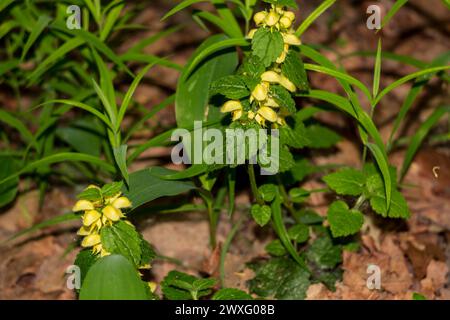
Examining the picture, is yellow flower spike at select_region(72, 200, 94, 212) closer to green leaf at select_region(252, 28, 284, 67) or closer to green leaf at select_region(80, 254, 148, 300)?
green leaf at select_region(80, 254, 148, 300)

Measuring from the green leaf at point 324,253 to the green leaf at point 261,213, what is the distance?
0.31 metres

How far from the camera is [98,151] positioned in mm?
2498

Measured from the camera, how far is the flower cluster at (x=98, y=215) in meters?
1.65

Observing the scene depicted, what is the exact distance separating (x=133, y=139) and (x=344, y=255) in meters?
1.01

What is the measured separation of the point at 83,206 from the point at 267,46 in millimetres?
614

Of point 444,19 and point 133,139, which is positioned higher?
point 444,19

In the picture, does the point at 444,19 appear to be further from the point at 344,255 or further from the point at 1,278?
the point at 1,278

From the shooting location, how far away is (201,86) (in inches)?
83.1

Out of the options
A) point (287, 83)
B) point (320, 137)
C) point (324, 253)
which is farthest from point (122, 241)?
point (320, 137)

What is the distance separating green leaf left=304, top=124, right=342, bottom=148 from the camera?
239cm

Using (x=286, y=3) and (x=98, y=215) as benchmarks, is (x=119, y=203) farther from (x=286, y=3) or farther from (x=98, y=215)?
(x=286, y=3)

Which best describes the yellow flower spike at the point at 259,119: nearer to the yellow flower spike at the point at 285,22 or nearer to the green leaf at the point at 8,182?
the yellow flower spike at the point at 285,22

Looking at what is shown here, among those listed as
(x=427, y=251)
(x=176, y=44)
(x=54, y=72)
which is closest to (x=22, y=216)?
(x=54, y=72)
